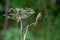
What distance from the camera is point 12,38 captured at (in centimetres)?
301

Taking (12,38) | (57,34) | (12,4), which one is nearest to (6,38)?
(12,38)

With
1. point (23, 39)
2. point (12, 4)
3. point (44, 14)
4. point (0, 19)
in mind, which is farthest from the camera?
point (12, 4)

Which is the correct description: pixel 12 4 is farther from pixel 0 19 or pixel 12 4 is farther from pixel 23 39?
pixel 23 39

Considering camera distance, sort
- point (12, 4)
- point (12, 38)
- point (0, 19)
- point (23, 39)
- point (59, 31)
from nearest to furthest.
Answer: point (23, 39) < point (59, 31) < point (12, 38) < point (0, 19) < point (12, 4)

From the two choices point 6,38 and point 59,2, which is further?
point 59,2

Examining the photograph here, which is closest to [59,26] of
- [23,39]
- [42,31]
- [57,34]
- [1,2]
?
[57,34]

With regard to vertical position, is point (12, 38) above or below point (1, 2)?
below

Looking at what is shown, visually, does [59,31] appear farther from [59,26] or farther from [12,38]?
[12,38]

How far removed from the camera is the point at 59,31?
100 inches

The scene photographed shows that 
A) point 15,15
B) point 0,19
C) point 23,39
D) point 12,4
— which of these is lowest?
point 23,39

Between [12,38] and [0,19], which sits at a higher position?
[0,19]

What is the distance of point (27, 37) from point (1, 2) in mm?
2869

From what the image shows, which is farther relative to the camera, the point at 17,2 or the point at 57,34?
the point at 17,2

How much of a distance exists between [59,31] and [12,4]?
5.28ft
